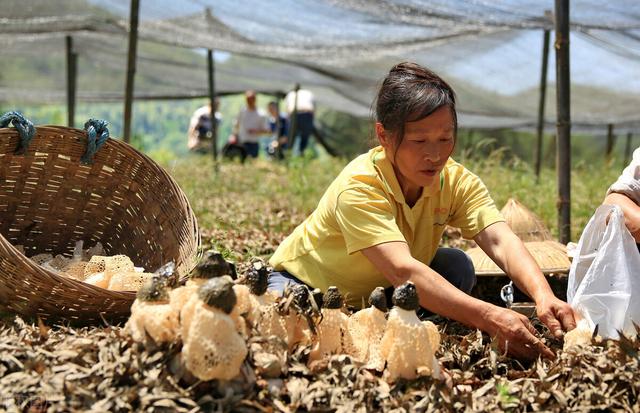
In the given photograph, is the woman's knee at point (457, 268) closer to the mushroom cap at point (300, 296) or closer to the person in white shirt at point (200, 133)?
the mushroom cap at point (300, 296)

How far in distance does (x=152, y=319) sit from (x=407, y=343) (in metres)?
0.60

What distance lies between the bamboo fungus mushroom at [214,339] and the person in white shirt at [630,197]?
1.45 m

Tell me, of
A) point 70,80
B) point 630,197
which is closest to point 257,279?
point 630,197

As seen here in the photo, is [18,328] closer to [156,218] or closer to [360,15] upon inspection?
[156,218]

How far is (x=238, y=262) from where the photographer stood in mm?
3230

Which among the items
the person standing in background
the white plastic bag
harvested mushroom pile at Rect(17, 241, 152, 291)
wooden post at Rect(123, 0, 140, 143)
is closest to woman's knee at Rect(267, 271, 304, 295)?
harvested mushroom pile at Rect(17, 241, 152, 291)

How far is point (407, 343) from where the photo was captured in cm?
181

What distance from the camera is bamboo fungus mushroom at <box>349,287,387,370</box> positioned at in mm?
1987

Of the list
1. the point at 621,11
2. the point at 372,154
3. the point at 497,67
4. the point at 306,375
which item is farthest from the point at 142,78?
the point at 306,375

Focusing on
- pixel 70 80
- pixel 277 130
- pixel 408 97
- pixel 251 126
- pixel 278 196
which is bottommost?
pixel 277 130

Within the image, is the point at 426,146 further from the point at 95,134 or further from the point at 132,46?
the point at 132,46

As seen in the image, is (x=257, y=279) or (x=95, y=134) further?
(x=95, y=134)

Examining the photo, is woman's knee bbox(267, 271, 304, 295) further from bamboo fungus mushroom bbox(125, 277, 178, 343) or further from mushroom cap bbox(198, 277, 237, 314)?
mushroom cap bbox(198, 277, 237, 314)

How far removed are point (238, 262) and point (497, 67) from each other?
5.27 meters
